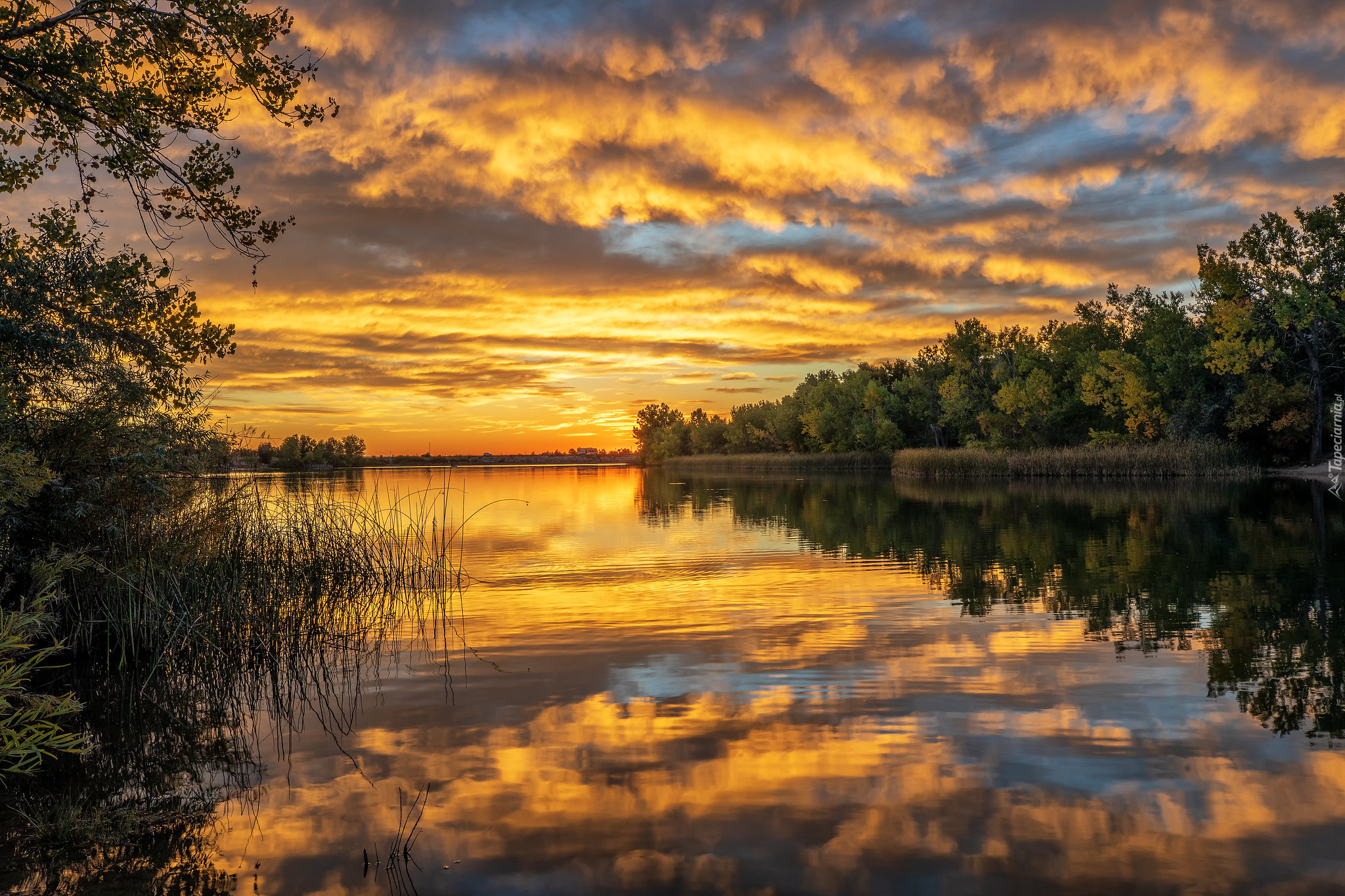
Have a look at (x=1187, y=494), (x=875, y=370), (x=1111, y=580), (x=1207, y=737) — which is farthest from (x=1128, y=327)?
(x=1207, y=737)

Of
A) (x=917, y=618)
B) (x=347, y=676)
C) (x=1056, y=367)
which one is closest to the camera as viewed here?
(x=347, y=676)

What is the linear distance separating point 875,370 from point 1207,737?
118482mm

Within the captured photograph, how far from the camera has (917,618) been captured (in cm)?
1373

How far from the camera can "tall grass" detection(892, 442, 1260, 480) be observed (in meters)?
55.7

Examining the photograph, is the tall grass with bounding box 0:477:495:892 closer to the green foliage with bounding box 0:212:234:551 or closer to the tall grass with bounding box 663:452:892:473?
the green foliage with bounding box 0:212:234:551

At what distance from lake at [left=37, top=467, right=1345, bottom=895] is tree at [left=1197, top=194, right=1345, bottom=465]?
158 feet

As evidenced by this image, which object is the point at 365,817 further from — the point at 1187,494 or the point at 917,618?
the point at 1187,494

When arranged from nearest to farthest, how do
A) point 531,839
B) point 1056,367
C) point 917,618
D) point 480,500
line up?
point 531,839, point 917,618, point 480,500, point 1056,367

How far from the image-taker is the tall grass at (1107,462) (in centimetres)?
5566

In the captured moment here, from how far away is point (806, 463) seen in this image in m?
108

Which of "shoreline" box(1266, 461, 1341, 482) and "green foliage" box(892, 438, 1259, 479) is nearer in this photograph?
"shoreline" box(1266, 461, 1341, 482)

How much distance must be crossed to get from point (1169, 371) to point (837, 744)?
6920 cm

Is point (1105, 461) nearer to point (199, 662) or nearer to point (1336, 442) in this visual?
point (1336, 442)

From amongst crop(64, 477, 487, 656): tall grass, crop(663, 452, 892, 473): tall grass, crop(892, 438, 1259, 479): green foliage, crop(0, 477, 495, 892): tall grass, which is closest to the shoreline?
crop(892, 438, 1259, 479): green foliage
